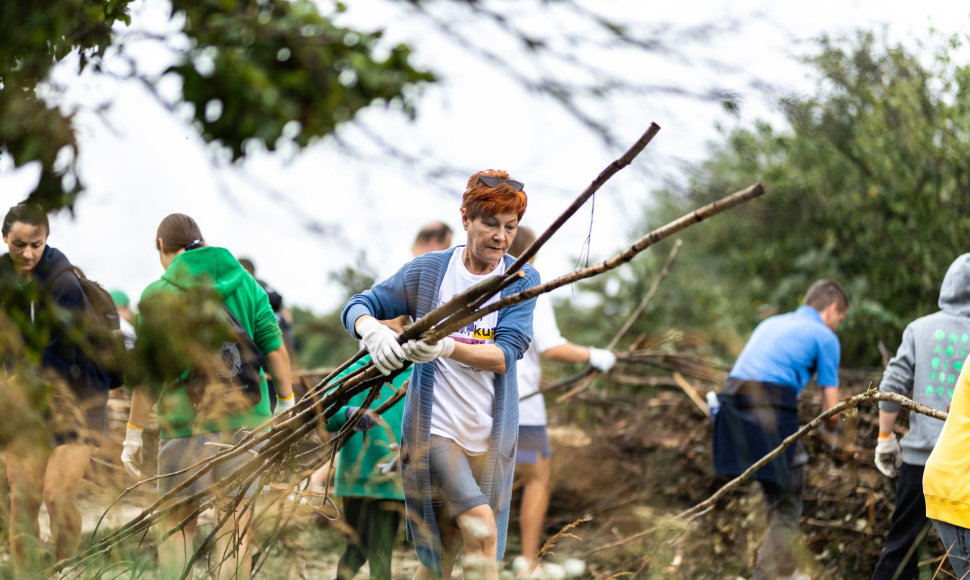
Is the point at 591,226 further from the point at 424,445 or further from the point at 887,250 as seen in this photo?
the point at 887,250

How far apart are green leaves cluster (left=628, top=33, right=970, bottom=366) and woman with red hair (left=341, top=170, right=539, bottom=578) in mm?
2907

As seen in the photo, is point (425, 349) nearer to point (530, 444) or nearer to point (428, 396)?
point (428, 396)

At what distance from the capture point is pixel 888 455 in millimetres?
4137

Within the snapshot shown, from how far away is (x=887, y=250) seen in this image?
26.9 feet

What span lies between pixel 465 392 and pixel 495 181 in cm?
67

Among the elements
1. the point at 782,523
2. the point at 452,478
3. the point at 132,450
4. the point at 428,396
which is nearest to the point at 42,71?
the point at 428,396

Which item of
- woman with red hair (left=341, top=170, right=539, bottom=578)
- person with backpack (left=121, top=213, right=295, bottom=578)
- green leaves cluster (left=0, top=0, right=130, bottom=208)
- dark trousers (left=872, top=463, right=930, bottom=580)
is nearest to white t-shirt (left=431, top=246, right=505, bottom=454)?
woman with red hair (left=341, top=170, right=539, bottom=578)

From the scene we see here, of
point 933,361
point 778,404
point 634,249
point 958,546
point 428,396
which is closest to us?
point 634,249

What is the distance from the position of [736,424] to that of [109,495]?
121 inches

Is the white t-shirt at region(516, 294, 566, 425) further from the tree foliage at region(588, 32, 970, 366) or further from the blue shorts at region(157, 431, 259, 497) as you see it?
the tree foliage at region(588, 32, 970, 366)

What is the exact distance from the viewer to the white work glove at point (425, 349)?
99.2 inches

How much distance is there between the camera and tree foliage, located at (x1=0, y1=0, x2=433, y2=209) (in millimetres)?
1770

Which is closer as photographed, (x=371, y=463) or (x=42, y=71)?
(x=42, y=71)

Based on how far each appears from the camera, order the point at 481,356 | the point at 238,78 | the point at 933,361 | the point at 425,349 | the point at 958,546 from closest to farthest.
Result: 1. the point at 238,78
2. the point at 425,349
3. the point at 481,356
4. the point at 958,546
5. the point at 933,361
